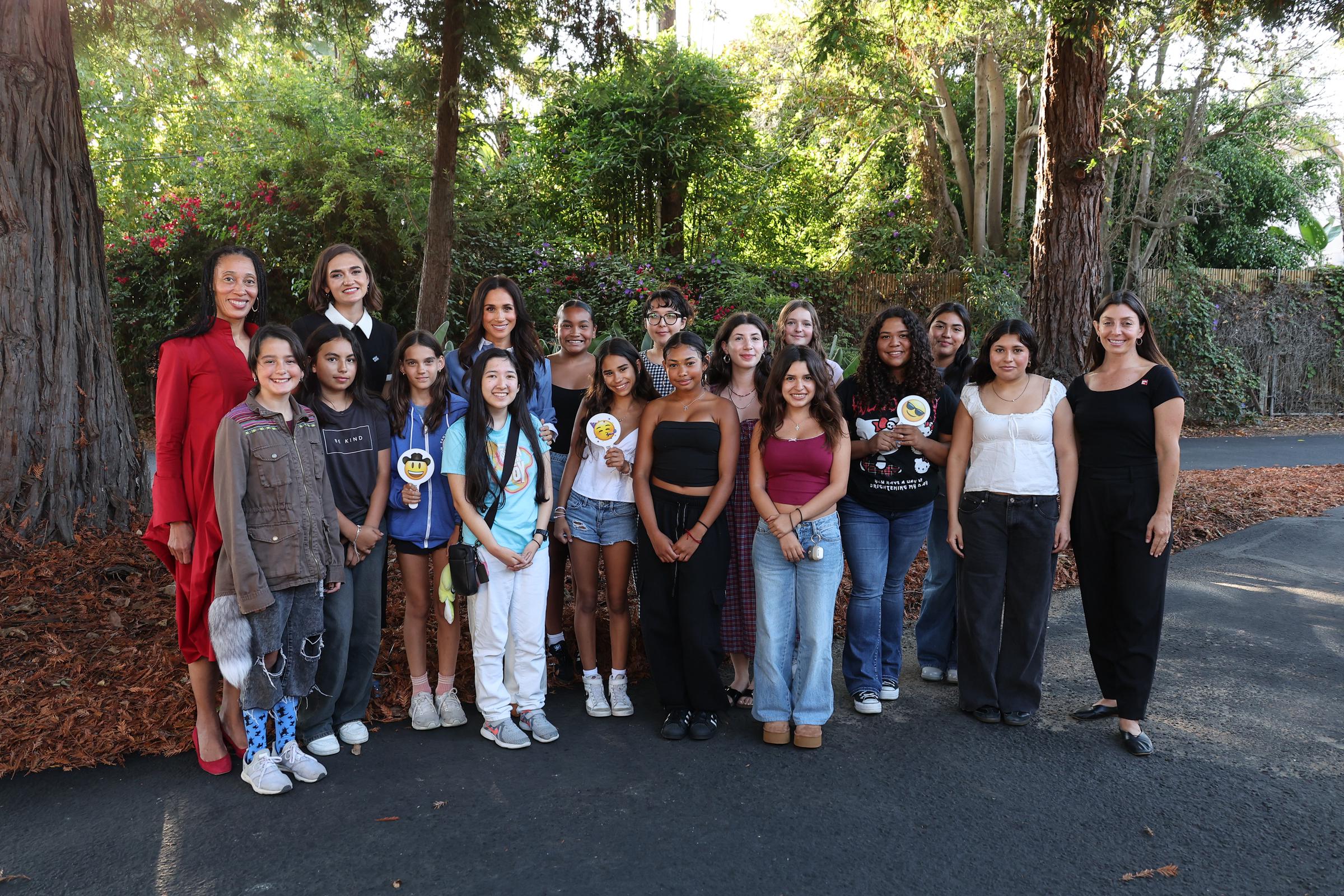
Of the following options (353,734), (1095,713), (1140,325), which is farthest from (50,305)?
(1095,713)

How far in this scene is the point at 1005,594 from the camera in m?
4.43

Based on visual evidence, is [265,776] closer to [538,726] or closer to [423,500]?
[538,726]

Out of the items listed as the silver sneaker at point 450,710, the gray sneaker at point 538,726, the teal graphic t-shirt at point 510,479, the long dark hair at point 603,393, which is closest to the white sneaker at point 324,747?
the silver sneaker at point 450,710

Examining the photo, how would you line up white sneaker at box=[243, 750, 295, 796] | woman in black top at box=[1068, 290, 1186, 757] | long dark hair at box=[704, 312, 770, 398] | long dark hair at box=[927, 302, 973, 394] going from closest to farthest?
1. white sneaker at box=[243, 750, 295, 796]
2. woman in black top at box=[1068, 290, 1186, 757]
3. long dark hair at box=[704, 312, 770, 398]
4. long dark hair at box=[927, 302, 973, 394]

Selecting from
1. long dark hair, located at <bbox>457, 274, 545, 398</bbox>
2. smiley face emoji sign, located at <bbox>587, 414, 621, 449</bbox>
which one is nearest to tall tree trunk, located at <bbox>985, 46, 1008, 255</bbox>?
long dark hair, located at <bbox>457, 274, 545, 398</bbox>

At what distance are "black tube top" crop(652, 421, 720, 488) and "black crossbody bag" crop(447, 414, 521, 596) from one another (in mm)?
733

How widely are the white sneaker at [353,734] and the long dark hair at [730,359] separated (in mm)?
2303

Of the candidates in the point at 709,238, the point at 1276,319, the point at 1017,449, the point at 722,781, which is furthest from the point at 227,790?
the point at 1276,319

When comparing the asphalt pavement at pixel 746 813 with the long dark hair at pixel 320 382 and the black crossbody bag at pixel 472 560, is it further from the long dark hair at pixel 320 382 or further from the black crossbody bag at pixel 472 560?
the long dark hair at pixel 320 382

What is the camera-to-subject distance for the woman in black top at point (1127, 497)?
4164 mm

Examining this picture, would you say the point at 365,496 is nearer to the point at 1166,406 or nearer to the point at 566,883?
the point at 566,883

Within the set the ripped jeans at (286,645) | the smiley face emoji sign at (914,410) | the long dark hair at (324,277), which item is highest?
the long dark hair at (324,277)

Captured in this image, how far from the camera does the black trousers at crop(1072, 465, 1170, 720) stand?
4.21 metres

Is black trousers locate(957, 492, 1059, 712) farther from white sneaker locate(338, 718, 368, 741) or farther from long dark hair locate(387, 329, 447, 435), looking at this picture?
white sneaker locate(338, 718, 368, 741)
